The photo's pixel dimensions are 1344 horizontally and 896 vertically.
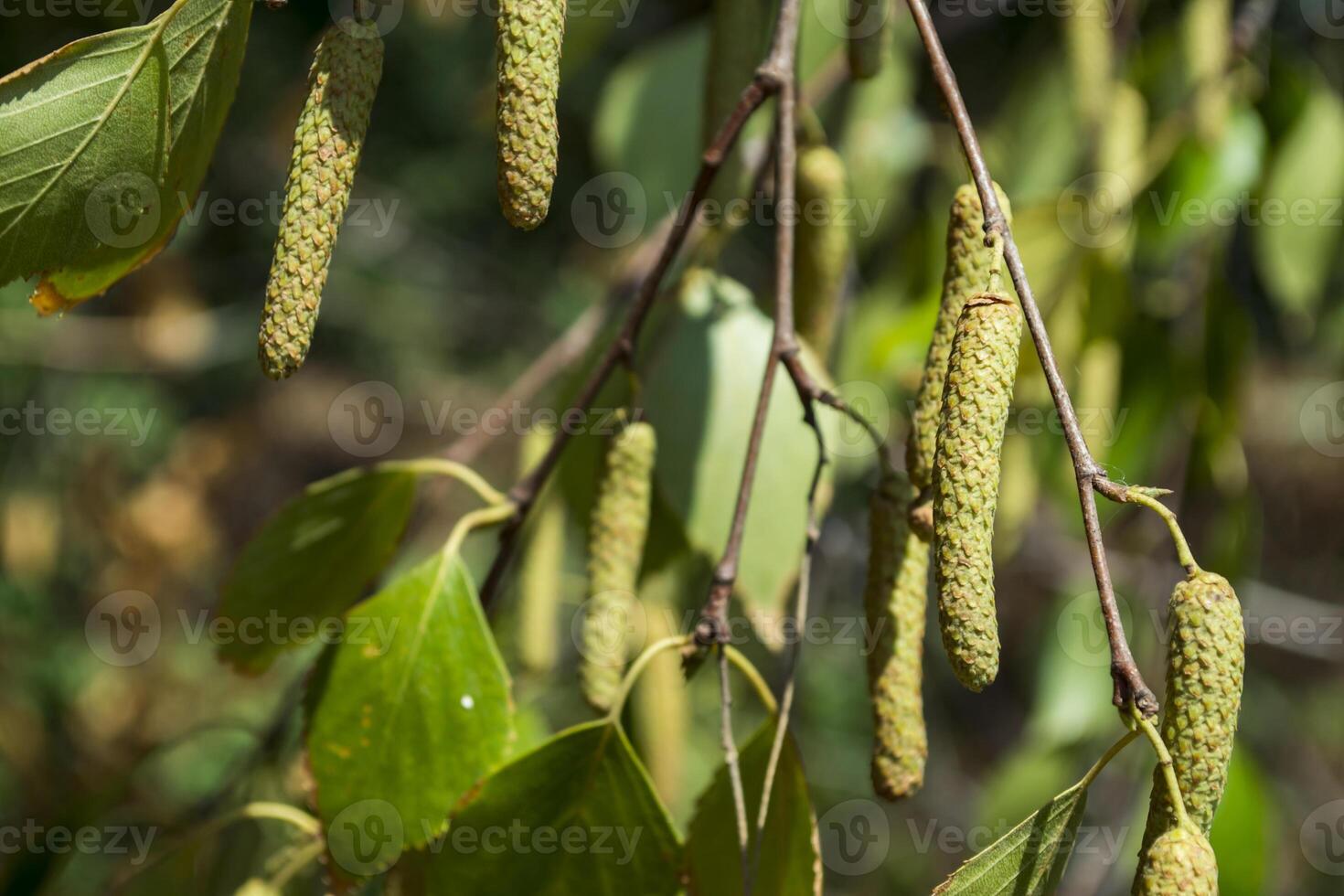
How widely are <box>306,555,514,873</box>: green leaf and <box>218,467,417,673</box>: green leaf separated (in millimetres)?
105

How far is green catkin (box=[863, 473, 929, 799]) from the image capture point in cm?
74

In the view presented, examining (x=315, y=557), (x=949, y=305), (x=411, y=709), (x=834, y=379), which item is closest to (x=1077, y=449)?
(x=949, y=305)

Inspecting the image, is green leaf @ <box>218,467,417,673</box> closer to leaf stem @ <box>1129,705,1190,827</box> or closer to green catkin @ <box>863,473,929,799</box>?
green catkin @ <box>863,473,929,799</box>

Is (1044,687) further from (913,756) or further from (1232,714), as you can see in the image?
(1232,714)

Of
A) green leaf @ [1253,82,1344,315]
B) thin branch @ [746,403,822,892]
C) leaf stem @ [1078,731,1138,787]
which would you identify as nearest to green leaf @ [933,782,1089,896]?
leaf stem @ [1078,731,1138,787]

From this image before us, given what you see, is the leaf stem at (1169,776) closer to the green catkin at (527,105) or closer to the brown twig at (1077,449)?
the brown twig at (1077,449)

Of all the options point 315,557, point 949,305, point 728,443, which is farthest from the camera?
point 728,443

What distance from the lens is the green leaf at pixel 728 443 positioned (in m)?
1.02

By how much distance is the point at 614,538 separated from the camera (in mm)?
881

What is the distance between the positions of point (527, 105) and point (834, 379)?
1010 millimetres

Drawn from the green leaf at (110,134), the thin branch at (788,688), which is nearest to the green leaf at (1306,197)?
the thin branch at (788,688)

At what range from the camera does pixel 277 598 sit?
0.92 m

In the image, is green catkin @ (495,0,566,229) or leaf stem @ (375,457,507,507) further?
leaf stem @ (375,457,507,507)

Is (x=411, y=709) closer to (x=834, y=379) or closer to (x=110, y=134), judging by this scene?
(x=110, y=134)
